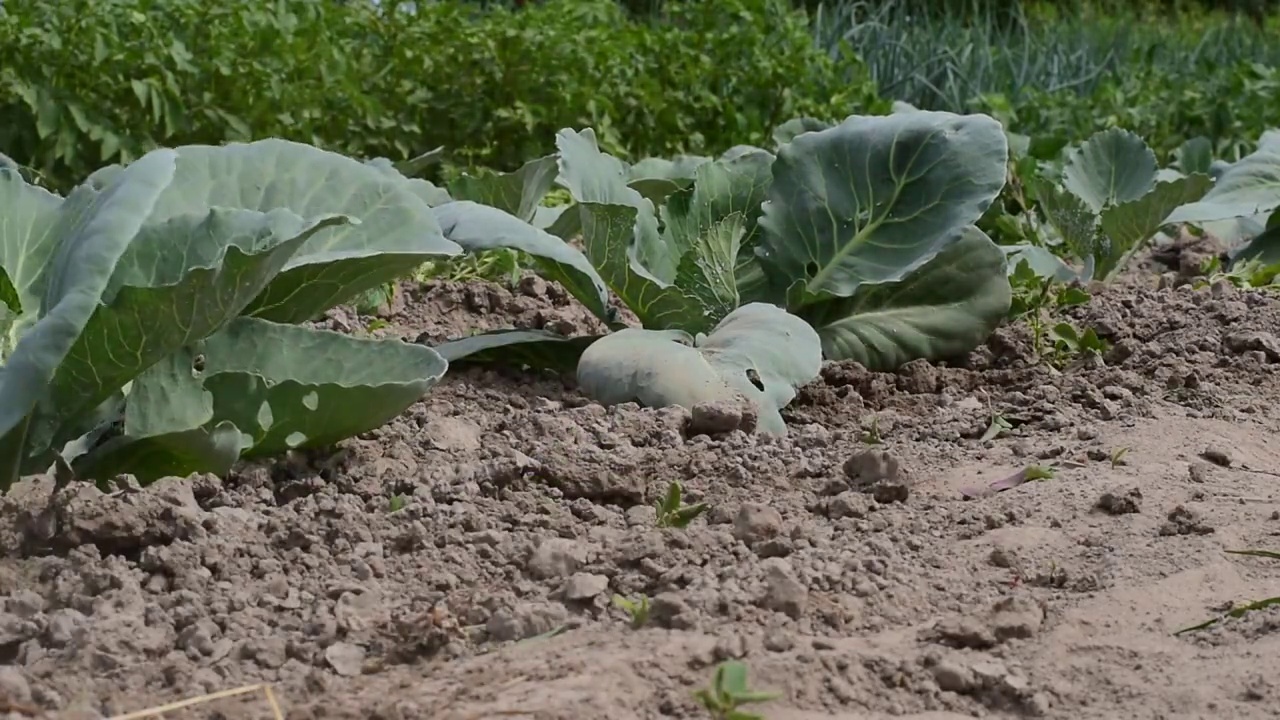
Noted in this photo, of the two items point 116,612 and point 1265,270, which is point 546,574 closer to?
point 116,612

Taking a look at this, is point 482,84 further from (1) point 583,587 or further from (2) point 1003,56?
(1) point 583,587

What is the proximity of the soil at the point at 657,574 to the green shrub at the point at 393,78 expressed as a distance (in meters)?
2.88

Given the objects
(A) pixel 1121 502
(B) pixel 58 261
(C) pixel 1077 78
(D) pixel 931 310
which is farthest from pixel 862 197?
(C) pixel 1077 78

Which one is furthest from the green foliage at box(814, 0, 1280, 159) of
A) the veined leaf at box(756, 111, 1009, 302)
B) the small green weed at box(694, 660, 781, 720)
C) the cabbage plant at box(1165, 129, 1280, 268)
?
the small green weed at box(694, 660, 781, 720)

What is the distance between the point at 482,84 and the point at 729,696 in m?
4.40

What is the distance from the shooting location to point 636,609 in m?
1.72

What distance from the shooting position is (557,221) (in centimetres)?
328

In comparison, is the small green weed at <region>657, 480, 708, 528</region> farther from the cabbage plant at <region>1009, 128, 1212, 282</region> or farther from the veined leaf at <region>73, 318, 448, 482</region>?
the cabbage plant at <region>1009, 128, 1212, 282</region>

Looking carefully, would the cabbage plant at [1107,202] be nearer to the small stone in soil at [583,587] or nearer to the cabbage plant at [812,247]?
the cabbage plant at [812,247]

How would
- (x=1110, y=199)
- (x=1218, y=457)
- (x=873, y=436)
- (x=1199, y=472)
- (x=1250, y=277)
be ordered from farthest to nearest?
1. (x=1110, y=199)
2. (x=1250, y=277)
3. (x=873, y=436)
4. (x=1218, y=457)
5. (x=1199, y=472)

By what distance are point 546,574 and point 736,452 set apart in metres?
0.49

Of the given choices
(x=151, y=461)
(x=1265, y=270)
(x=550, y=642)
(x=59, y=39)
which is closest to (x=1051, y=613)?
(x=550, y=642)

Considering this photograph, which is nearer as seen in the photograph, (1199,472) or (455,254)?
(455,254)

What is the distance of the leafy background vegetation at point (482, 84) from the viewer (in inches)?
194
